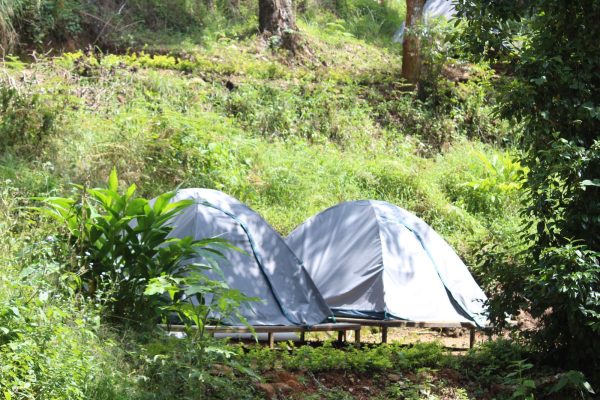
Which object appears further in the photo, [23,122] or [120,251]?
[23,122]

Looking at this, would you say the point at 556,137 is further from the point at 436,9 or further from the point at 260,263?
the point at 436,9

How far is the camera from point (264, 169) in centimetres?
1327

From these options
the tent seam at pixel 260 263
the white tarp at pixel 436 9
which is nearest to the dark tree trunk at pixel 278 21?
the white tarp at pixel 436 9

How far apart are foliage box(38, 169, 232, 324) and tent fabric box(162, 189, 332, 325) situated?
5.09 feet

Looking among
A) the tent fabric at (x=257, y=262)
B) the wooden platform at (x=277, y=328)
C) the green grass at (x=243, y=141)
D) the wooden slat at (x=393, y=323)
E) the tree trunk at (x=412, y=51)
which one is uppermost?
the tree trunk at (x=412, y=51)

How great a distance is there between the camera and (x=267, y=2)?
17.8 meters

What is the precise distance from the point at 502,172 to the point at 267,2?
6443 millimetres

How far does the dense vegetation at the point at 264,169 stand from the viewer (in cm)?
650

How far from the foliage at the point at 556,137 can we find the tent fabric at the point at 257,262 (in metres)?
2.30

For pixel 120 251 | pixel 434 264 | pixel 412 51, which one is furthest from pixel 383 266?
pixel 412 51

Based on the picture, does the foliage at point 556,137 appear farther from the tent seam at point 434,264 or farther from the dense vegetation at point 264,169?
the tent seam at point 434,264

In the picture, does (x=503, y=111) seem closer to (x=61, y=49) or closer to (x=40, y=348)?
(x=40, y=348)

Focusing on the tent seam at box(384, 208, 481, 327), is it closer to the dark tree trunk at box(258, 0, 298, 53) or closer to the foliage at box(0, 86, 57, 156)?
the foliage at box(0, 86, 57, 156)

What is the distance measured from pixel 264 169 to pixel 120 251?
6.09 metres
